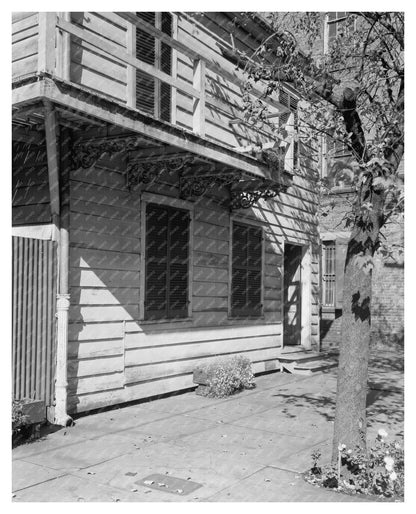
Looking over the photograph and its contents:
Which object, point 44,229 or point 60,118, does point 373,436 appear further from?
point 60,118

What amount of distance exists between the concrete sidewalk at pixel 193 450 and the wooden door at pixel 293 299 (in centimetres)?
495

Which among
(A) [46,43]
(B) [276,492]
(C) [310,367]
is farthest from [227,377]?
(A) [46,43]

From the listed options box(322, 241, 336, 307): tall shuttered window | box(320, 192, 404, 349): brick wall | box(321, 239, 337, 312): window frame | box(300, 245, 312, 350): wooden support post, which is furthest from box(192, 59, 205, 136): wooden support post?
box(322, 241, 336, 307): tall shuttered window

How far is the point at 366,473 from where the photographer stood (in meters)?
5.23

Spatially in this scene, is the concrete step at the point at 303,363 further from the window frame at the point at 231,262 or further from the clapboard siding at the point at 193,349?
the window frame at the point at 231,262

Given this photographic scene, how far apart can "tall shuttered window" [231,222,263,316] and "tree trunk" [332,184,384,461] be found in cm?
597

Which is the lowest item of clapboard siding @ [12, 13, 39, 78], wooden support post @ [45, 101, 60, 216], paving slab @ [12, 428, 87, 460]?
paving slab @ [12, 428, 87, 460]

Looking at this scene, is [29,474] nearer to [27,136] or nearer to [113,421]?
[113,421]

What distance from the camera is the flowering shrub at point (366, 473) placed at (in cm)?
505

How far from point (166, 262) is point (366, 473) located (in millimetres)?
5356

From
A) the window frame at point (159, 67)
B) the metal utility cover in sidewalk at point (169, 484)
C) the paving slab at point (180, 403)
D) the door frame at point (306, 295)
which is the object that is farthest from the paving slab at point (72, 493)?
the door frame at point (306, 295)

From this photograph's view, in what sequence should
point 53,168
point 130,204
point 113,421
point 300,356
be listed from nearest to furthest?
point 53,168 < point 113,421 < point 130,204 < point 300,356

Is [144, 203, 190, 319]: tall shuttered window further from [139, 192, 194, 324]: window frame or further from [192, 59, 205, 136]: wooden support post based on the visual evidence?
[192, 59, 205, 136]: wooden support post

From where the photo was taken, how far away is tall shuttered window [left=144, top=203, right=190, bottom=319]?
9.46 meters
